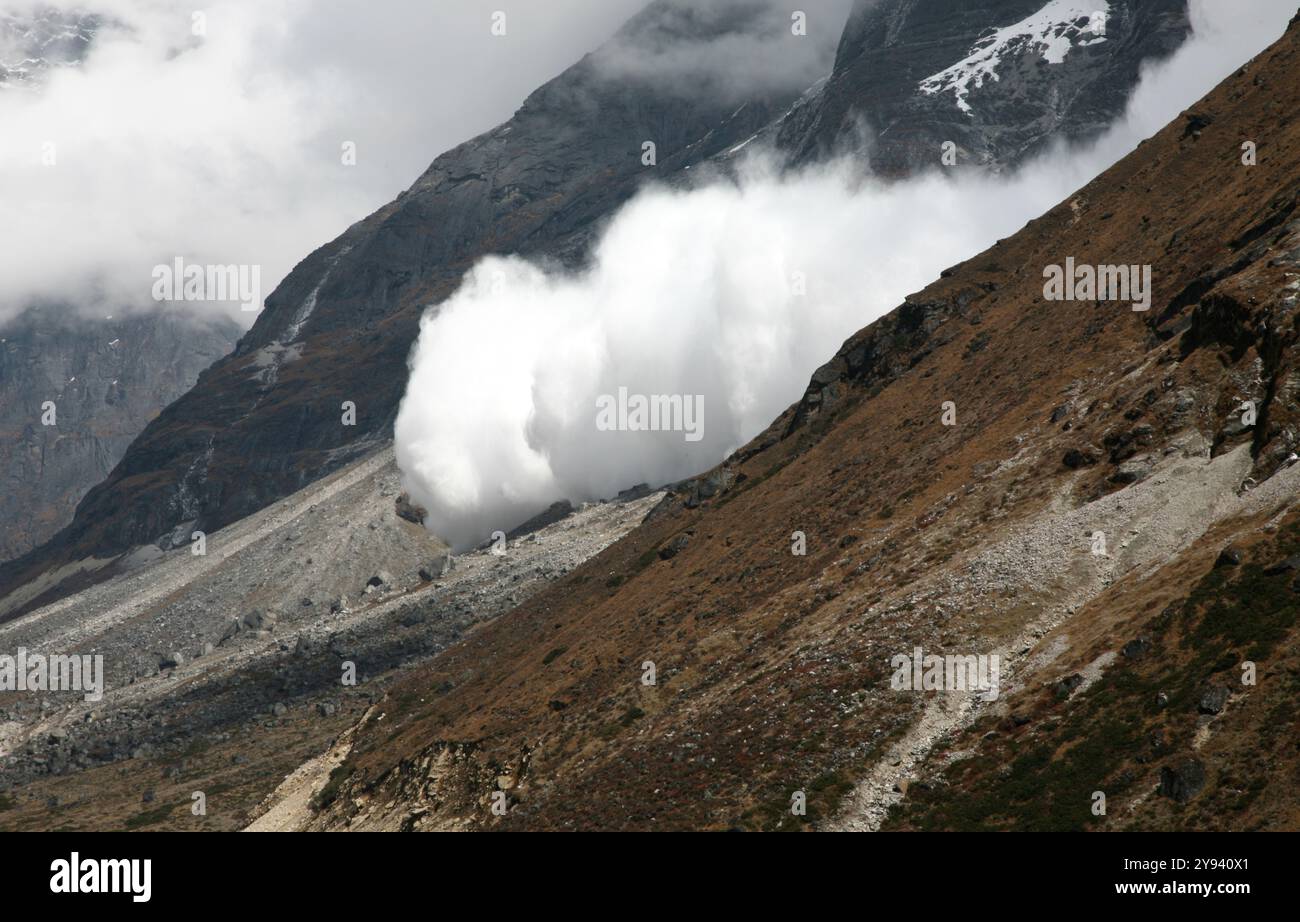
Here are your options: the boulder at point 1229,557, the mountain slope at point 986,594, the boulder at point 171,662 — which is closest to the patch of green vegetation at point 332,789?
the mountain slope at point 986,594

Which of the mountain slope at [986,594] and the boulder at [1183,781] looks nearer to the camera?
the boulder at [1183,781]

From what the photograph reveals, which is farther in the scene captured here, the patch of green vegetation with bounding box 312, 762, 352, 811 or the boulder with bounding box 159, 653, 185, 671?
the boulder with bounding box 159, 653, 185, 671

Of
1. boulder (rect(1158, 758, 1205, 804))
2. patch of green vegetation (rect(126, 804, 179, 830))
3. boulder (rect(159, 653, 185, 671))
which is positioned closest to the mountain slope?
boulder (rect(1158, 758, 1205, 804))

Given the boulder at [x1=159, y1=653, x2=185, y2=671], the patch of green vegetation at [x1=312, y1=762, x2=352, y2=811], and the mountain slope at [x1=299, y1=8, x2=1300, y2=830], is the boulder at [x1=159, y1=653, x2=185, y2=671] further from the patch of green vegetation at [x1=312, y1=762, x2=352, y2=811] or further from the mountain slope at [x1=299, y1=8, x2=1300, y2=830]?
the patch of green vegetation at [x1=312, y1=762, x2=352, y2=811]

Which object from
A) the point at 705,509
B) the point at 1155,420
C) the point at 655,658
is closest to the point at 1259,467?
the point at 1155,420

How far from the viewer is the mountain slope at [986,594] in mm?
53281

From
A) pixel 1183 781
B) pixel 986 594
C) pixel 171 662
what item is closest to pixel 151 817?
pixel 171 662

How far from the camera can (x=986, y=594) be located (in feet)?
221

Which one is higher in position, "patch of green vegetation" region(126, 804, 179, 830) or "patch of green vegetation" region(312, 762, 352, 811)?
"patch of green vegetation" region(312, 762, 352, 811)

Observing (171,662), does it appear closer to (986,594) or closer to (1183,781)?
(986,594)

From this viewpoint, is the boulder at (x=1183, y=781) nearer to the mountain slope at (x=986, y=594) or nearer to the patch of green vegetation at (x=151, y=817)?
the mountain slope at (x=986, y=594)

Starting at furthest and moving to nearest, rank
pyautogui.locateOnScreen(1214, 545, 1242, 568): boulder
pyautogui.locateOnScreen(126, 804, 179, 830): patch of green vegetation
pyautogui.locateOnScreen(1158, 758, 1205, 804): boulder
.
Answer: pyautogui.locateOnScreen(126, 804, 179, 830): patch of green vegetation → pyautogui.locateOnScreen(1214, 545, 1242, 568): boulder → pyautogui.locateOnScreen(1158, 758, 1205, 804): boulder

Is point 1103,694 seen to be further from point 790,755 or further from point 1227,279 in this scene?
point 1227,279

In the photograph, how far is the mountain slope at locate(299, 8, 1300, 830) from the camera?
5328 centimetres
